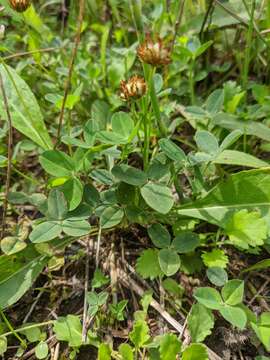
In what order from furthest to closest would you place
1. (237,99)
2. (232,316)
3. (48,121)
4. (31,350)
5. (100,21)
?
(100,21) < (48,121) < (237,99) < (31,350) < (232,316)

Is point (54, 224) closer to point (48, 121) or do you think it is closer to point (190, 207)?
point (190, 207)

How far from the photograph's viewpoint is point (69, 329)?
3.95ft

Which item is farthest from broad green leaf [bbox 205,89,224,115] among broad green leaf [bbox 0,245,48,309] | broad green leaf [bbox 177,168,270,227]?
broad green leaf [bbox 0,245,48,309]

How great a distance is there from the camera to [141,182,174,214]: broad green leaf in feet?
3.83

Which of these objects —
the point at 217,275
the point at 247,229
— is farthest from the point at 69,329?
the point at 247,229

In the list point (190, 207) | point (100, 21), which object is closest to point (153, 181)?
point (190, 207)

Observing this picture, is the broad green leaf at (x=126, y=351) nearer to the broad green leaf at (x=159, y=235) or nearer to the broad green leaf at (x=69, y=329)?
the broad green leaf at (x=69, y=329)

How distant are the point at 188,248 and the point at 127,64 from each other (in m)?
0.92

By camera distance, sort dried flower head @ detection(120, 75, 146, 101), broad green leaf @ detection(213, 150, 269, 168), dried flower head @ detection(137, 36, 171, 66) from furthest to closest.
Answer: broad green leaf @ detection(213, 150, 269, 168) → dried flower head @ detection(120, 75, 146, 101) → dried flower head @ detection(137, 36, 171, 66)

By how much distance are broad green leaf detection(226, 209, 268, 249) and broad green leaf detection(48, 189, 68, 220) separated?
1.55 ft

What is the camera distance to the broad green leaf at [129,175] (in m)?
1.22

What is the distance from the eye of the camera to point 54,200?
1.25 metres

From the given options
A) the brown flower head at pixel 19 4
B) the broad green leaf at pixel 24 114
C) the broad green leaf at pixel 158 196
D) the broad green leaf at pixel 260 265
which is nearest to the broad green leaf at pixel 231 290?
the broad green leaf at pixel 260 265

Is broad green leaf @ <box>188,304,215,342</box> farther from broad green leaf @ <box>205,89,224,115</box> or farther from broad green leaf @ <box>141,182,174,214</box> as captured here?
broad green leaf @ <box>205,89,224,115</box>
